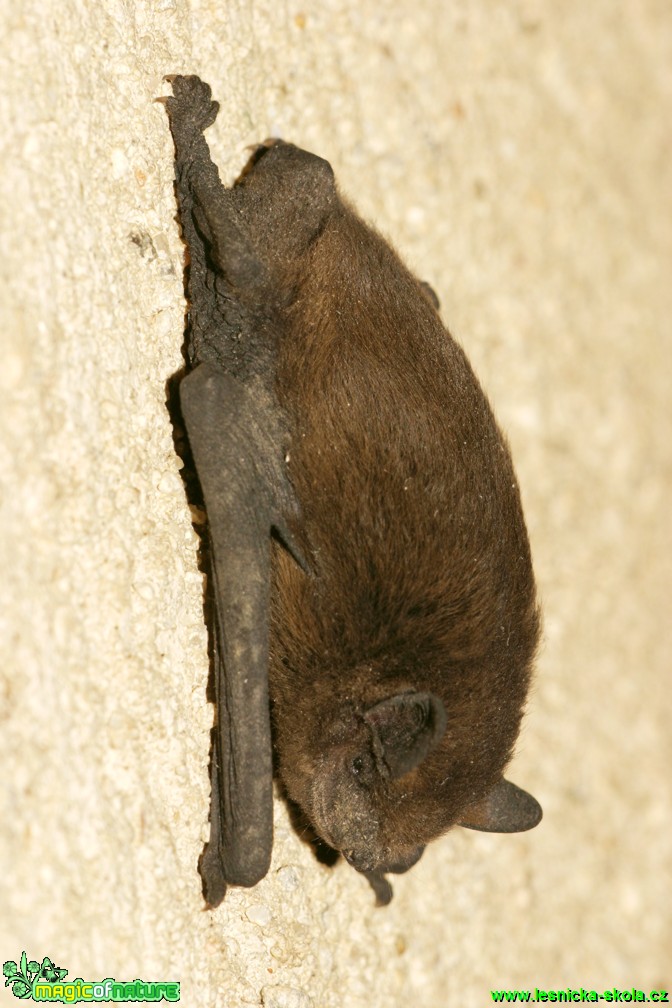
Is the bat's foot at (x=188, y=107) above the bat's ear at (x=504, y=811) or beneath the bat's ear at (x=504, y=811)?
above

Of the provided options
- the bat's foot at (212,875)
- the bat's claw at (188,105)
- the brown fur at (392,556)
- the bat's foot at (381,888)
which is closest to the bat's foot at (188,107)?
the bat's claw at (188,105)

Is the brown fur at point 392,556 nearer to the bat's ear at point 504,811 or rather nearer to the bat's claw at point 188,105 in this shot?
the bat's ear at point 504,811

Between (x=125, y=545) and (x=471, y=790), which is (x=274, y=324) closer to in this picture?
(x=125, y=545)

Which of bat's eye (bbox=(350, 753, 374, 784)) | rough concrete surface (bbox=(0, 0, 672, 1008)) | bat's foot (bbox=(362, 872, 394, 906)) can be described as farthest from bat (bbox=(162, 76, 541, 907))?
bat's foot (bbox=(362, 872, 394, 906))

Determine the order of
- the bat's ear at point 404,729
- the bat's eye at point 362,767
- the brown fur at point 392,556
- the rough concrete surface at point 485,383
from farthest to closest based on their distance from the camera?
1. the bat's eye at point 362,767
2. the brown fur at point 392,556
3. the bat's ear at point 404,729
4. the rough concrete surface at point 485,383

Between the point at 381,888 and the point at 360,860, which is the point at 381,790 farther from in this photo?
the point at 381,888

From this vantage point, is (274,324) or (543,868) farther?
(543,868)

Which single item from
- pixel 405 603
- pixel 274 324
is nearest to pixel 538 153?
pixel 274 324

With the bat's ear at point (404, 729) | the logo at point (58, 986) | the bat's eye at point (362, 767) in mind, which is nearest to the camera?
the logo at point (58, 986)
